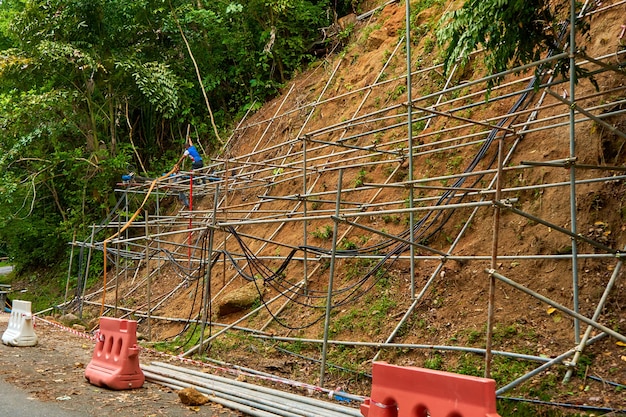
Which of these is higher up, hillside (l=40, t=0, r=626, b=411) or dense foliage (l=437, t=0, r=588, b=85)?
dense foliage (l=437, t=0, r=588, b=85)

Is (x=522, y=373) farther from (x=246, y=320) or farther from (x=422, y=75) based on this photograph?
(x=422, y=75)

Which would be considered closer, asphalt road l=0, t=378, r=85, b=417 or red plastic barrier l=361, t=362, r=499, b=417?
red plastic barrier l=361, t=362, r=499, b=417

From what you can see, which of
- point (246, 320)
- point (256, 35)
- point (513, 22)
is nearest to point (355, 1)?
point (256, 35)

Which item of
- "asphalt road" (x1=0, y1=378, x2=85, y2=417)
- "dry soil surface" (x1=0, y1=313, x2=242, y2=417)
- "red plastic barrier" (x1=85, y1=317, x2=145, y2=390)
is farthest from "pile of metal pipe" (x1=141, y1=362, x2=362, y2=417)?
"asphalt road" (x1=0, y1=378, x2=85, y2=417)

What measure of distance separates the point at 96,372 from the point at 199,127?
1233 centimetres

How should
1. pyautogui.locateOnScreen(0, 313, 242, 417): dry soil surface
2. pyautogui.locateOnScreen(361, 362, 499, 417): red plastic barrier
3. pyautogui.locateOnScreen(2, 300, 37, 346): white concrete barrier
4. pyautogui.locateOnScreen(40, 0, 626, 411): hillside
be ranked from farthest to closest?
pyautogui.locateOnScreen(2, 300, 37, 346): white concrete barrier < pyautogui.locateOnScreen(0, 313, 242, 417): dry soil surface < pyautogui.locateOnScreen(40, 0, 626, 411): hillside < pyautogui.locateOnScreen(361, 362, 499, 417): red plastic barrier

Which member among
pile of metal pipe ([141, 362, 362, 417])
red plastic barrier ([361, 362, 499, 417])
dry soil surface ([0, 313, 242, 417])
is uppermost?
red plastic barrier ([361, 362, 499, 417])

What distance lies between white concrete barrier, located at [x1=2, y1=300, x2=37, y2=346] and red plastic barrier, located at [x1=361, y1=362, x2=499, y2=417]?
8.18 meters

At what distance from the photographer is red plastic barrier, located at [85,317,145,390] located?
7.23 metres

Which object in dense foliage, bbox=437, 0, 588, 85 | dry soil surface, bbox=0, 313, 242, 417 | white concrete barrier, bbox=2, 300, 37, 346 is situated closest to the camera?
dense foliage, bbox=437, 0, 588, 85

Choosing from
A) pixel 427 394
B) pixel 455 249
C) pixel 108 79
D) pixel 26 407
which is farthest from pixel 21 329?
pixel 108 79

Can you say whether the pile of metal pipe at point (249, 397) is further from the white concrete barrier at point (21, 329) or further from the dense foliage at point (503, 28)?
the white concrete barrier at point (21, 329)

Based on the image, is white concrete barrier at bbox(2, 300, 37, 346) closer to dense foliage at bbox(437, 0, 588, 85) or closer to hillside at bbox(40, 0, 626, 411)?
hillside at bbox(40, 0, 626, 411)

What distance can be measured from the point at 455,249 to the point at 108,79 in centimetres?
1303
